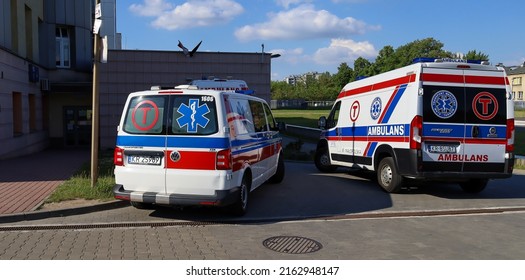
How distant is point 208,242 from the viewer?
224 inches

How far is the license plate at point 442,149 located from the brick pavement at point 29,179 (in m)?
7.05

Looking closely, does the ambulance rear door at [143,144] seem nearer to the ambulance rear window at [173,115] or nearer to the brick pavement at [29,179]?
the ambulance rear window at [173,115]

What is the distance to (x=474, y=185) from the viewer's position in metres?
9.62

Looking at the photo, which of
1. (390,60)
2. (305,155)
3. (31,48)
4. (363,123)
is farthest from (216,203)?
(390,60)

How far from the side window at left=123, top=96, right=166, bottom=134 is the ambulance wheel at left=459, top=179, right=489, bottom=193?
6.81 m

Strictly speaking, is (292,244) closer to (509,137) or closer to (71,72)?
(509,137)

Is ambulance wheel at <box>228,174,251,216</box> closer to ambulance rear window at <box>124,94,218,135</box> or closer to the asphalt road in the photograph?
the asphalt road

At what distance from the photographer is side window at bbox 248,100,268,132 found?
8.33 meters

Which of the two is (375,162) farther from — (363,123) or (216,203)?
(216,203)

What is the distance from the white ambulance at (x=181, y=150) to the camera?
643 centimetres

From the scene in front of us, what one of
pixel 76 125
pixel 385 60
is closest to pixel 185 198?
pixel 76 125

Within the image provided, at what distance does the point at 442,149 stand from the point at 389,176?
4.25 feet

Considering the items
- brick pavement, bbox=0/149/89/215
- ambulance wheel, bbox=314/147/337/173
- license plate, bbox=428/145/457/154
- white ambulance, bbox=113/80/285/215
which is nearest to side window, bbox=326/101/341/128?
ambulance wheel, bbox=314/147/337/173

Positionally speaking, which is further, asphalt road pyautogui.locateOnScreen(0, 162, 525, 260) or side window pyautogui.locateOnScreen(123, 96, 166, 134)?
side window pyautogui.locateOnScreen(123, 96, 166, 134)
